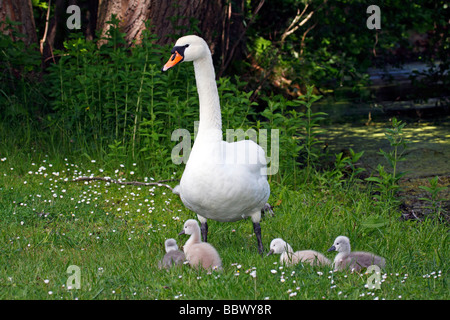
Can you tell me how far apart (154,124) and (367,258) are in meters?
3.62

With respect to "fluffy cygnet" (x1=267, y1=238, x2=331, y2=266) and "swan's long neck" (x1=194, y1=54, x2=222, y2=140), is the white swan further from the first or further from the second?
"fluffy cygnet" (x1=267, y1=238, x2=331, y2=266)

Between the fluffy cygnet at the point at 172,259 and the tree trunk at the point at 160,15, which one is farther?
the tree trunk at the point at 160,15

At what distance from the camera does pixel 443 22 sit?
1170 cm

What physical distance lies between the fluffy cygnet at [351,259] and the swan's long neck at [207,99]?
1.24 meters

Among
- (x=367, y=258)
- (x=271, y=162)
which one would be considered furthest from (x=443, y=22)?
(x=367, y=258)

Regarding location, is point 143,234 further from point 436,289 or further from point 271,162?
point 436,289

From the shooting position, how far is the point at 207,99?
14.2 feet

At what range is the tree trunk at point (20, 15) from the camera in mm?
9141

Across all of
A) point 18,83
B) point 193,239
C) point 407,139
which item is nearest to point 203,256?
point 193,239

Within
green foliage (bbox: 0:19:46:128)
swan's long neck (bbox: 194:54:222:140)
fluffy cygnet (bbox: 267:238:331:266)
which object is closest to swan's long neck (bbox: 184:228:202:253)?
fluffy cygnet (bbox: 267:238:331:266)

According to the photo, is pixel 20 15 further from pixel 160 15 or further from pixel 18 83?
pixel 160 15

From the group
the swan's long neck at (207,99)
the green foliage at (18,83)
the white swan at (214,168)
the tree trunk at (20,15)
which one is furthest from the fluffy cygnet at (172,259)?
the tree trunk at (20,15)

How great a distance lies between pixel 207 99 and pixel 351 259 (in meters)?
1.62

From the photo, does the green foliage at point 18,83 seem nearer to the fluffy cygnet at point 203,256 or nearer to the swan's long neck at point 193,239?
the swan's long neck at point 193,239
